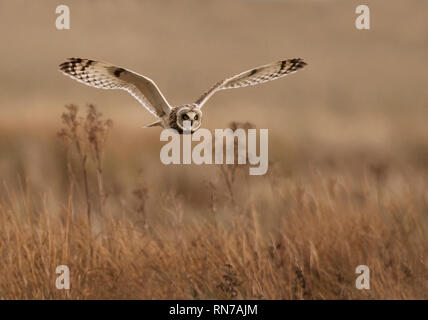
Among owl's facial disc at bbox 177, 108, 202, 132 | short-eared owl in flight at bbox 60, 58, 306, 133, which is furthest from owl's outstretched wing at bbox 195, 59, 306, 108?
owl's facial disc at bbox 177, 108, 202, 132

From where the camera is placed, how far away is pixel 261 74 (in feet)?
18.7

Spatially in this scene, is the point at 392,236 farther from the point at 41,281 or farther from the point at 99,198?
the point at 41,281

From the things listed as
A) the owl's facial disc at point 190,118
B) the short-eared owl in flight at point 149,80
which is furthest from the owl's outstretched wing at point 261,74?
the owl's facial disc at point 190,118

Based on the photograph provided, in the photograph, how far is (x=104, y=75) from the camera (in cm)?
554

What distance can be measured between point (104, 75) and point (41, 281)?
1678 millimetres

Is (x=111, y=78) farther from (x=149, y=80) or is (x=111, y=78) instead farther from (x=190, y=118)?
(x=190, y=118)

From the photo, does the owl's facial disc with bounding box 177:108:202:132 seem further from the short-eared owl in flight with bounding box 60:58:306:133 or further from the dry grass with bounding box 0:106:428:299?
the dry grass with bounding box 0:106:428:299

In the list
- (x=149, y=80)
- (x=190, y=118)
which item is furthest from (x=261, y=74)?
(x=190, y=118)

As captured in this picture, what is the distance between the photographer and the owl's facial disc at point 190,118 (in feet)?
15.8

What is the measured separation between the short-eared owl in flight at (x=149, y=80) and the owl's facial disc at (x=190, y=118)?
0.15m

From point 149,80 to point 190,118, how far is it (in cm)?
62

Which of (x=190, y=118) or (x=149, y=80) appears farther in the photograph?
(x=149, y=80)

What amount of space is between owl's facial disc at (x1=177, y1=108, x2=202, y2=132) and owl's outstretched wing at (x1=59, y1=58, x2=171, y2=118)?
1.59 ft
